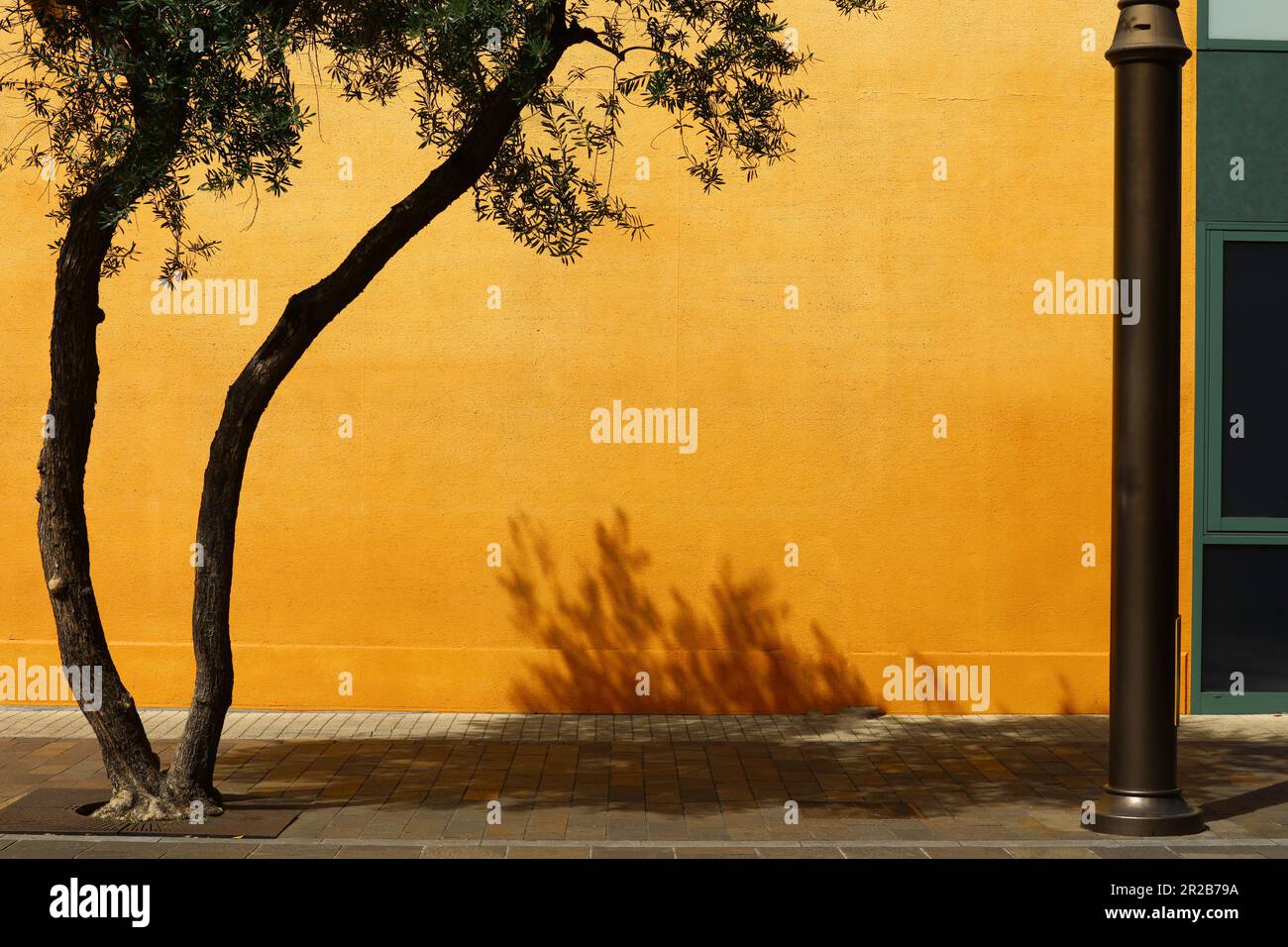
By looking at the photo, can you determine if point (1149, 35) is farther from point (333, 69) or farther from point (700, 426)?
point (333, 69)

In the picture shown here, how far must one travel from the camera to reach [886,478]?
10781 mm

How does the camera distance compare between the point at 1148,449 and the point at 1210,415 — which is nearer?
the point at 1148,449

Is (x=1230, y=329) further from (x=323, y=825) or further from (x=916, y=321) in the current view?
(x=323, y=825)

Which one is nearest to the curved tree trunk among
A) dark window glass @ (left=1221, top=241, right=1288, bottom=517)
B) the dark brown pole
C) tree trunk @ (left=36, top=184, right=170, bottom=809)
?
tree trunk @ (left=36, top=184, right=170, bottom=809)

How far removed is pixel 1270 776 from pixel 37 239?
910cm

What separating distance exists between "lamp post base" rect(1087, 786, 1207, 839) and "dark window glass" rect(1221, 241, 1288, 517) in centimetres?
416

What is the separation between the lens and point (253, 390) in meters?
7.70

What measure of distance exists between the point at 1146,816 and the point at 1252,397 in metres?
4.71

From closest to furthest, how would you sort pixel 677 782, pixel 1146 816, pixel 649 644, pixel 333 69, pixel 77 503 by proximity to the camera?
pixel 1146 816 < pixel 77 503 < pixel 677 782 < pixel 333 69 < pixel 649 644

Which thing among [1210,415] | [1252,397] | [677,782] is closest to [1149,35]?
[1210,415]

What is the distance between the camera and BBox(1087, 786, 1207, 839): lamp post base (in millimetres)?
7137

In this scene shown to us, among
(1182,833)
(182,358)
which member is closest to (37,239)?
(182,358)

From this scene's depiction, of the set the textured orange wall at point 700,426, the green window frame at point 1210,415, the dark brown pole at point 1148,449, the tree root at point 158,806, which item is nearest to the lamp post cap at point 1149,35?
the dark brown pole at point 1148,449

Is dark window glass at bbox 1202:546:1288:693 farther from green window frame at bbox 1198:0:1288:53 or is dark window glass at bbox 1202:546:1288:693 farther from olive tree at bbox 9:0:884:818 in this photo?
olive tree at bbox 9:0:884:818
